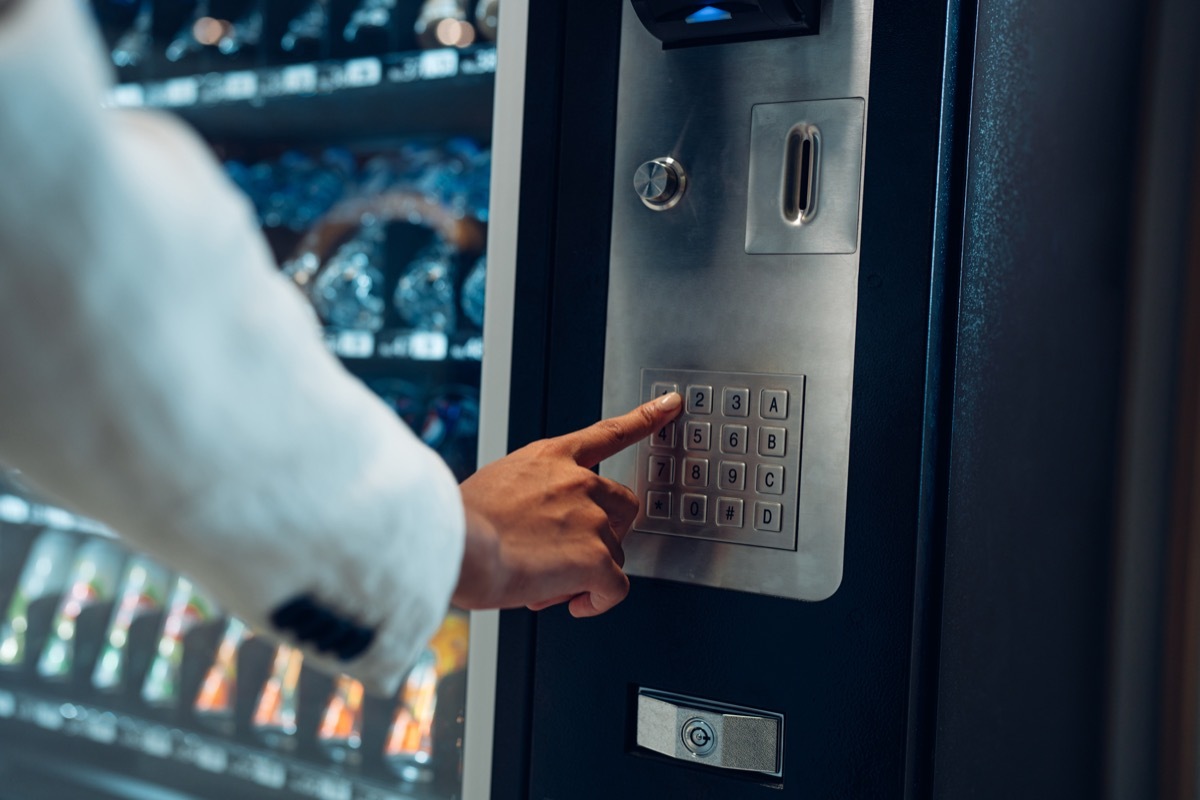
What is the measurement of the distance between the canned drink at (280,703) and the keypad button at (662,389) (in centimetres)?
85

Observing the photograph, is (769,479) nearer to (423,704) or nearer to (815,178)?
(815,178)

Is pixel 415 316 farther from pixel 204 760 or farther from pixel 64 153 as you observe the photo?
pixel 64 153

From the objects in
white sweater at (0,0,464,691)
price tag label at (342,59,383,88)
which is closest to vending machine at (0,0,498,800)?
price tag label at (342,59,383,88)

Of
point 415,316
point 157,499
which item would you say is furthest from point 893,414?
point 415,316

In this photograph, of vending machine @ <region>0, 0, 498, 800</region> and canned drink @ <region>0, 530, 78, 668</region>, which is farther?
canned drink @ <region>0, 530, 78, 668</region>

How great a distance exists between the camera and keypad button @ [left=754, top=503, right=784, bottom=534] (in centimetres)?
80

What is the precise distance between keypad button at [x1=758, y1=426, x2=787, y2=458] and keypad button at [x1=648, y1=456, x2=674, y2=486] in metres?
0.08

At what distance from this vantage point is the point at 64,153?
0.45 metres

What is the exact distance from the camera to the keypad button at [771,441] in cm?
80

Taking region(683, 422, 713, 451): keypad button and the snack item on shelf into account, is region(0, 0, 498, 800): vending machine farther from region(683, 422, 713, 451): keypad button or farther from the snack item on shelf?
region(683, 422, 713, 451): keypad button

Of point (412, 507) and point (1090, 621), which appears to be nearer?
point (412, 507)

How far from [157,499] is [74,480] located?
0.04 meters

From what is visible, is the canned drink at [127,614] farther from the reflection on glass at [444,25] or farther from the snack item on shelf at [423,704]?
the reflection on glass at [444,25]

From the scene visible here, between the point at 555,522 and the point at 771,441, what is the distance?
18cm
